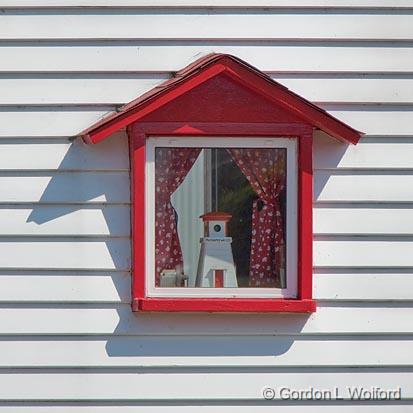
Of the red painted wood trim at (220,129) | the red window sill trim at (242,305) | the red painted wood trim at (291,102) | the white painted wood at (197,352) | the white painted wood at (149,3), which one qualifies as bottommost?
the white painted wood at (197,352)

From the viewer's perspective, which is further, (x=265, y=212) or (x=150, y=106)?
(x=265, y=212)

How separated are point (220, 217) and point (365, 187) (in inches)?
32.1

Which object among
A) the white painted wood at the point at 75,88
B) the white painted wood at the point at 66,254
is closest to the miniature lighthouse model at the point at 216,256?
the white painted wood at the point at 66,254

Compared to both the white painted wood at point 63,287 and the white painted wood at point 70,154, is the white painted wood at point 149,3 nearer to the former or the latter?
the white painted wood at point 70,154

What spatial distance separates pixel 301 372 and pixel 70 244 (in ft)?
4.75

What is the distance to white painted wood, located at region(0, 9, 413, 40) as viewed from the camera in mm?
5242

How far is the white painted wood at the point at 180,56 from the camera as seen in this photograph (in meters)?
5.25

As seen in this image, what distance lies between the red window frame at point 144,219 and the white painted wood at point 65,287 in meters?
0.11

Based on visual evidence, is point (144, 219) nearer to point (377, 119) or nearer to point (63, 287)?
point (63, 287)

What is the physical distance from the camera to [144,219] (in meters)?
5.18

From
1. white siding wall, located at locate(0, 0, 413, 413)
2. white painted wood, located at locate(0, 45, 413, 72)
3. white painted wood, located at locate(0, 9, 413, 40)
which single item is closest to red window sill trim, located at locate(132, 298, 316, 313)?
white siding wall, located at locate(0, 0, 413, 413)

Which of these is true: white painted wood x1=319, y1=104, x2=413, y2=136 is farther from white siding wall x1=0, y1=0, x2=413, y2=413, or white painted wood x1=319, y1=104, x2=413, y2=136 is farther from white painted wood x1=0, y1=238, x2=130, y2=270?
white painted wood x1=0, y1=238, x2=130, y2=270

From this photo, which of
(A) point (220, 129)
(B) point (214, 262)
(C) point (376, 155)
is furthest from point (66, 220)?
(C) point (376, 155)

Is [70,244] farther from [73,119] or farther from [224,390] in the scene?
[224,390]
